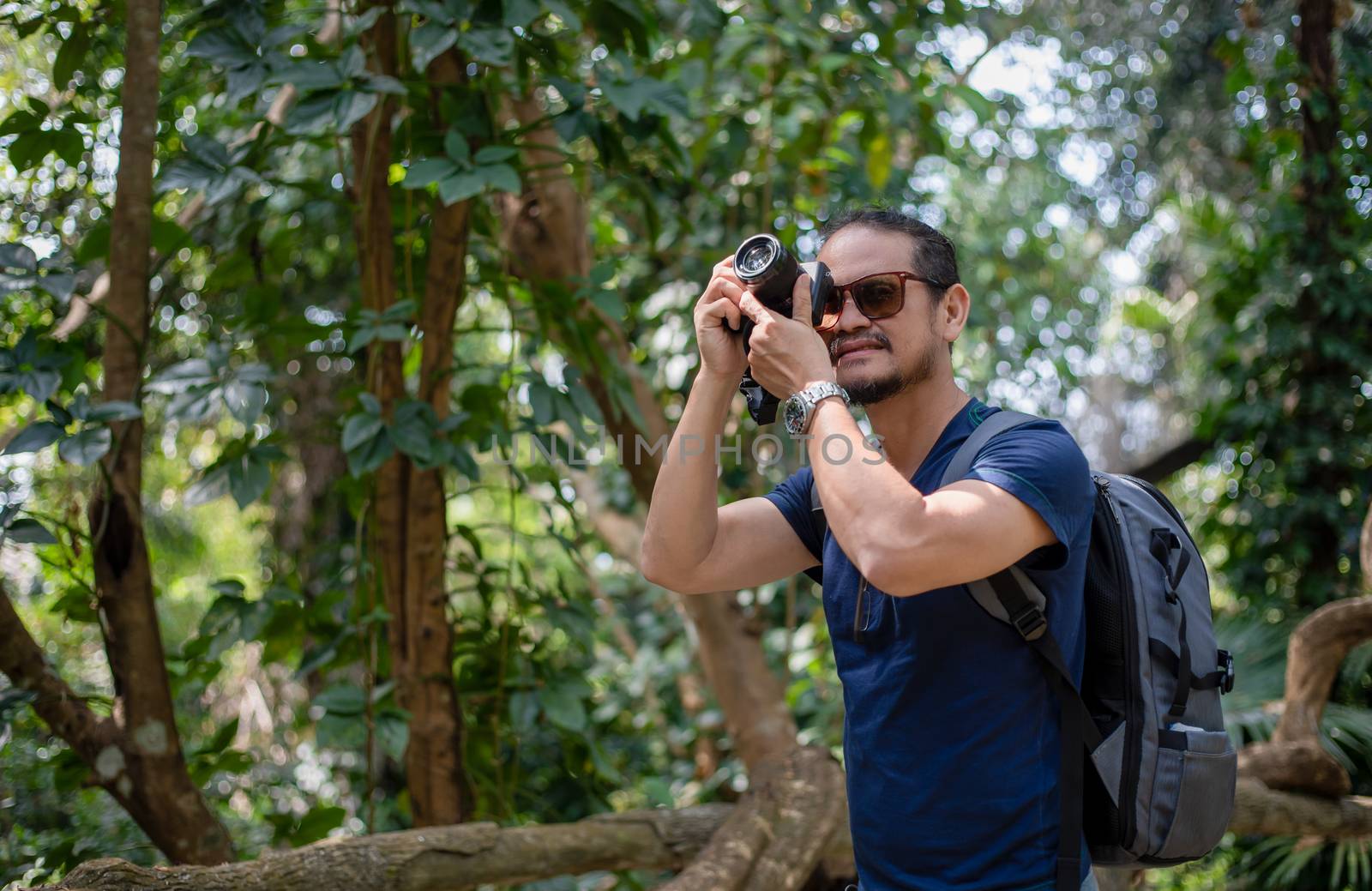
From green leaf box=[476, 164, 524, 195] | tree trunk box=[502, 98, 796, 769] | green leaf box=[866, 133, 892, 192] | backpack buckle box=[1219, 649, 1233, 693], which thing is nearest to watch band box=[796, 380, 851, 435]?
backpack buckle box=[1219, 649, 1233, 693]

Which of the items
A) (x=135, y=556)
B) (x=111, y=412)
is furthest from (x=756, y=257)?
(x=135, y=556)

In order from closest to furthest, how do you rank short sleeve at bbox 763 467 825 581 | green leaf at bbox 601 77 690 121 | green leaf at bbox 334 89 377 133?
1. short sleeve at bbox 763 467 825 581
2. green leaf at bbox 334 89 377 133
3. green leaf at bbox 601 77 690 121

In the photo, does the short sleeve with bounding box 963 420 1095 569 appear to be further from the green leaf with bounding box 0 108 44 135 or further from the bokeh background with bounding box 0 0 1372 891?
Answer: the green leaf with bounding box 0 108 44 135

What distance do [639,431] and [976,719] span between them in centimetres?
183

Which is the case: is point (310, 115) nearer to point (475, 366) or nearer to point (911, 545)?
point (475, 366)

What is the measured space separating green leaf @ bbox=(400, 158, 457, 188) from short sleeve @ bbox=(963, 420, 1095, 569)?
1.07m

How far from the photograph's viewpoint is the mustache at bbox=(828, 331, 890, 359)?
137cm

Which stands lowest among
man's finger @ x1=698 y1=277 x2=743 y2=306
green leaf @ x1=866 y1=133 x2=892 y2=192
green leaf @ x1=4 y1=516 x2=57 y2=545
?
green leaf @ x1=4 y1=516 x2=57 y2=545

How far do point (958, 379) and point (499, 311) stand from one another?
2.65 m

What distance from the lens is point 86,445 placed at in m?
1.64

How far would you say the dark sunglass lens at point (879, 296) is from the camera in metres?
1.37

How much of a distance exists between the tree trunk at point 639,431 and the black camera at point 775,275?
4.43 ft

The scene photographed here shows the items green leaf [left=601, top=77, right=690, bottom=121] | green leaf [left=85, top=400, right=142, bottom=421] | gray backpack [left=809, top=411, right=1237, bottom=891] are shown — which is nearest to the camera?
gray backpack [left=809, top=411, right=1237, bottom=891]

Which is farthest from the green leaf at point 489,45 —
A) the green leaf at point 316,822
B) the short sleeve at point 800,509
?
the green leaf at point 316,822
